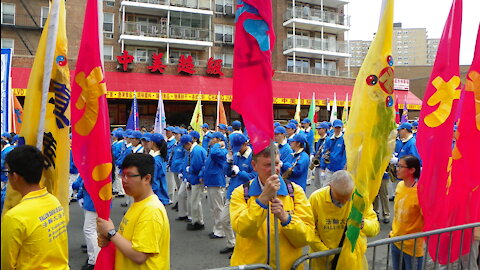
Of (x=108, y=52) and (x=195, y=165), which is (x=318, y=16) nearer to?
(x=108, y=52)

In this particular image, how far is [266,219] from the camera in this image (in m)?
2.85

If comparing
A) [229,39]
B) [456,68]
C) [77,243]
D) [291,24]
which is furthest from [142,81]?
[456,68]

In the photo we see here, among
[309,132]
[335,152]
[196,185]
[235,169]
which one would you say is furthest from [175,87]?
[235,169]

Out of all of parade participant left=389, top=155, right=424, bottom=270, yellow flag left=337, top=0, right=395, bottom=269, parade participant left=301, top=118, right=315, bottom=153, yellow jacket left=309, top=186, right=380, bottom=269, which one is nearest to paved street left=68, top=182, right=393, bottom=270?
parade participant left=389, top=155, right=424, bottom=270

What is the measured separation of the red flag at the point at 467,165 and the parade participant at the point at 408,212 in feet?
1.14

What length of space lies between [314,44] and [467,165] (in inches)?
1179

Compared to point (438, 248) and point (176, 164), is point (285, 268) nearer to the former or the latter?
point (438, 248)

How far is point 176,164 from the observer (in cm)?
948

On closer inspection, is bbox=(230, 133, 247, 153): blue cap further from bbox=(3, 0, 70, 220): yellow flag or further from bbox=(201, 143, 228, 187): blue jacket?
bbox=(3, 0, 70, 220): yellow flag

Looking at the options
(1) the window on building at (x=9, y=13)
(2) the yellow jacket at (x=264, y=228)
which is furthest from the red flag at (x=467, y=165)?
(1) the window on building at (x=9, y=13)

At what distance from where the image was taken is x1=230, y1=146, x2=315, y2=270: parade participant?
261 cm

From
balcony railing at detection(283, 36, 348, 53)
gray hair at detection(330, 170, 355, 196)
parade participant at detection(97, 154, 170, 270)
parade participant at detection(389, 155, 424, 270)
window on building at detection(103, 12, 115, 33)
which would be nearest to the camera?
parade participant at detection(97, 154, 170, 270)

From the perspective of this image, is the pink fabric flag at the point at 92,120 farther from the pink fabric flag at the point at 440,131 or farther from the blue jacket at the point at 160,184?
the blue jacket at the point at 160,184

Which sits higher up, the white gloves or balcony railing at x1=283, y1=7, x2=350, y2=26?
balcony railing at x1=283, y1=7, x2=350, y2=26
